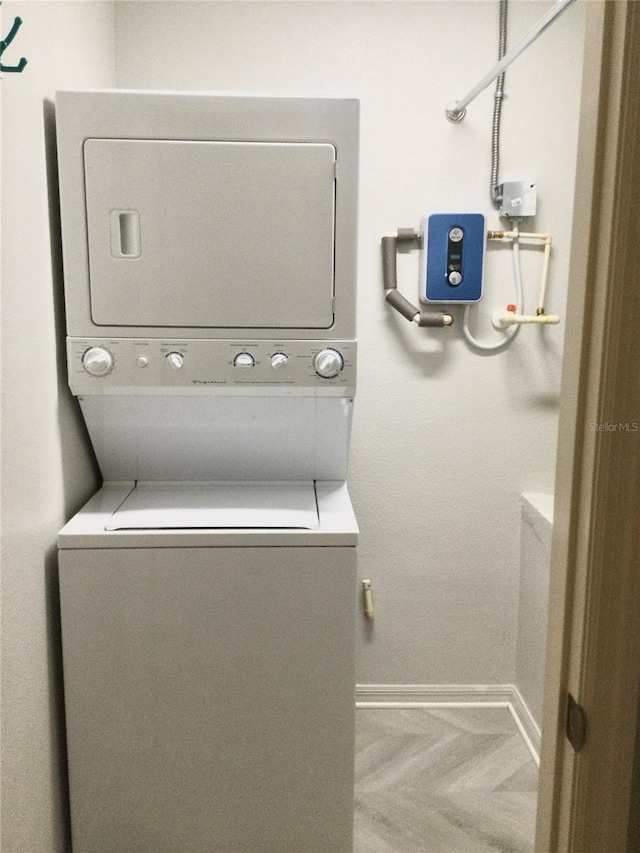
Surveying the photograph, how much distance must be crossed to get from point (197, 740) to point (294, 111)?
150cm

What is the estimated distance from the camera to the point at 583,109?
2.47 feet

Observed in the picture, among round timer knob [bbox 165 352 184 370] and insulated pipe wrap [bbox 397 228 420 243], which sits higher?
insulated pipe wrap [bbox 397 228 420 243]

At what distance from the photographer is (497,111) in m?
2.34

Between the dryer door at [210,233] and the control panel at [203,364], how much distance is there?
53mm

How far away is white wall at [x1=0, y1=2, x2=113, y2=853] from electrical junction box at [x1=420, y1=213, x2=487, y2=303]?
1108 millimetres

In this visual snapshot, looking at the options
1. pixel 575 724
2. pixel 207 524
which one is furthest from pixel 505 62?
pixel 575 724

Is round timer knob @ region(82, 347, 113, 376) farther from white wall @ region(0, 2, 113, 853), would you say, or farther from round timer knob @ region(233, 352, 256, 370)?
round timer knob @ region(233, 352, 256, 370)

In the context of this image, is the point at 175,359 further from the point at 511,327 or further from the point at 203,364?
the point at 511,327

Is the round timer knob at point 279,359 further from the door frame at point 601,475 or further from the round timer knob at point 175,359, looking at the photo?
Answer: the door frame at point 601,475

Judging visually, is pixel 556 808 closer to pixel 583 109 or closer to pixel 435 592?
pixel 583 109

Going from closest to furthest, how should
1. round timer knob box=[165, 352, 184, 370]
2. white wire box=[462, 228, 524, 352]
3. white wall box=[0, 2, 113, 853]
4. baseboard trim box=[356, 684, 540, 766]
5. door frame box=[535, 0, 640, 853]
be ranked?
door frame box=[535, 0, 640, 853] < white wall box=[0, 2, 113, 853] < round timer knob box=[165, 352, 184, 370] < white wire box=[462, 228, 524, 352] < baseboard trim box=[356, 684, 540, 766]

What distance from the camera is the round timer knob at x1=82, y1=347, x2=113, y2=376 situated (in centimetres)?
171

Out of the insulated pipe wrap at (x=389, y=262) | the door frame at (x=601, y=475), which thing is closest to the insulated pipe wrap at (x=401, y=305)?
the insulated pipe wrap at (x=389, y=262)

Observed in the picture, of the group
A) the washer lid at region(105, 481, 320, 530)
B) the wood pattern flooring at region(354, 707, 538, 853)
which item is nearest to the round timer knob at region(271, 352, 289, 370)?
the washer lid at region(105, 481, 320, 530)
